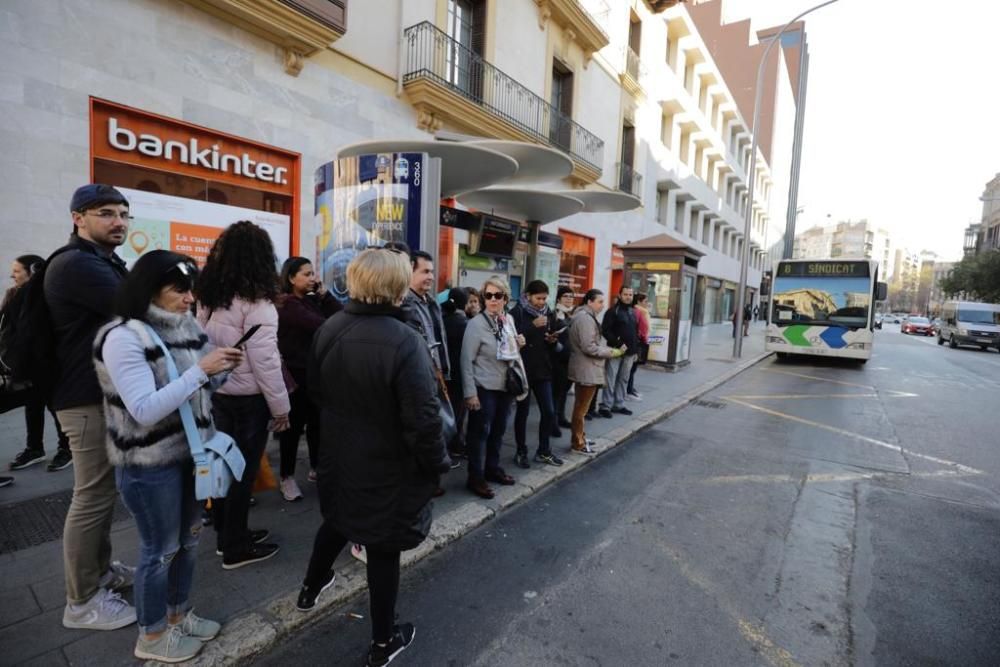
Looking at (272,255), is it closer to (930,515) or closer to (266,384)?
(266,384)

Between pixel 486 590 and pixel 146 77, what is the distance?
285 inches

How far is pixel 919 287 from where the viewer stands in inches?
4006

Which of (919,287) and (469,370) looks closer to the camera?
(469,370)

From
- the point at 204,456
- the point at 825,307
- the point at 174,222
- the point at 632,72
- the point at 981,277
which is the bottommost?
the point at 204,456

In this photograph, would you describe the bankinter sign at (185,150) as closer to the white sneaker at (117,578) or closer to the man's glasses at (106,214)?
the man's glasses at (106,214)

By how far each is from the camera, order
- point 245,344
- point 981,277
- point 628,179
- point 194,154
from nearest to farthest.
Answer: point 245,344 → point 194,154 → point 628,179 → point 981,277

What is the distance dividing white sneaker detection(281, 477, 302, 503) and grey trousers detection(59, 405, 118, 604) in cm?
143

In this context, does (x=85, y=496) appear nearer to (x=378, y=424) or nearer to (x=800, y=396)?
(x=378, y=424)

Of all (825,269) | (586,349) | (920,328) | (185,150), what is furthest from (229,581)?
(920,328)

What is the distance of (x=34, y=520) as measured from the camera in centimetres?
323

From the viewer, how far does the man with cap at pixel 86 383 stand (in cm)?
213

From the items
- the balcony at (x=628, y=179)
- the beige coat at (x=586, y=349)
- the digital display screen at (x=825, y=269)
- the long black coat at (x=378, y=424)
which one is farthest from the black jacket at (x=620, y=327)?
the balcony at (x=628, y=179)

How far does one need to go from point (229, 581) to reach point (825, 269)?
49.5 feet

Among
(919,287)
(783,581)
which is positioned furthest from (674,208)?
(919,287)
